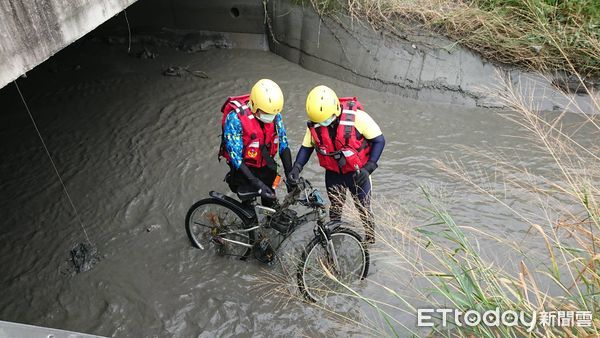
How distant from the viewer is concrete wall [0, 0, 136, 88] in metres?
2.60

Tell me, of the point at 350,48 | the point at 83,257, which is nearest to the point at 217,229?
the point at 83,257

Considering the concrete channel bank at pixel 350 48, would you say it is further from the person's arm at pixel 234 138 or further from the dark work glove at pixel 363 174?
the person's arm at pixel 234 138

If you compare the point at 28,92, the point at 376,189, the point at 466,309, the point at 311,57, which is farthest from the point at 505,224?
the point at 28,92

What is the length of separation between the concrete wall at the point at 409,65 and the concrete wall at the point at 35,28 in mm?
4485

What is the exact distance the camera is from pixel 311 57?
750 cm

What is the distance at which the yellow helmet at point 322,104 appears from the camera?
353 cm

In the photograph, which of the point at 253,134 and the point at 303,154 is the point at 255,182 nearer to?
the point at 253,134

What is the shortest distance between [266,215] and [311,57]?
13.8 feet

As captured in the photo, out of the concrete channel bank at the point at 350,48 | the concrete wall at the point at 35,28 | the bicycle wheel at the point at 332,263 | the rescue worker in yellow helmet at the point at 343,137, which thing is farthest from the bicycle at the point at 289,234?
the concrete channel bank at the point at 350,48

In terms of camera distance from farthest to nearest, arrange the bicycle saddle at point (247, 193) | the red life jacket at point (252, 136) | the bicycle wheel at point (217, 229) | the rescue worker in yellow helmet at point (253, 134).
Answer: the bicycle wheel at point (217, 229) < the bicycle saddle at point (247, 193) < the red life jacket at point (252, 136) < the rescue worker in yellow helmet at point (253, 134)

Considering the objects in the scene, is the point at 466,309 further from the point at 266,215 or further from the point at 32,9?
the point at 32,9

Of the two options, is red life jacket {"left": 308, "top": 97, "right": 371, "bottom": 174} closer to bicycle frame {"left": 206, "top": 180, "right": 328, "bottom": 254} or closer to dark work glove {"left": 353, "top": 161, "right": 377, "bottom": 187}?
dark work glove {"left": 353, "top": 161, "right": 377, "bottom": 187}

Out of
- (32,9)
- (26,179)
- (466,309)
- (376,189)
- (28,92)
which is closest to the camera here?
(466,309)

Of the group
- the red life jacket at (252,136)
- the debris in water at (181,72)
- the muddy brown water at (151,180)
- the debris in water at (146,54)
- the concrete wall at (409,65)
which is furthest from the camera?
the debris in water at (146,54)
